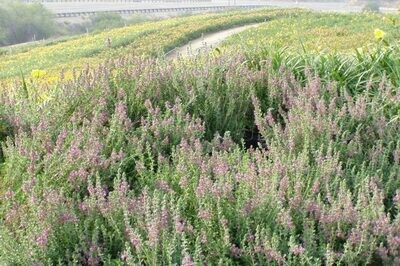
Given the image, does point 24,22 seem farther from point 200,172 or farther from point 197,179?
point 197,179

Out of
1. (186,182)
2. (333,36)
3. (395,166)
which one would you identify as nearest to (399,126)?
(395,166)

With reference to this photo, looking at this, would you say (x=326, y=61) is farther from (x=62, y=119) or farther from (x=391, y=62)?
(x=62, y=119)

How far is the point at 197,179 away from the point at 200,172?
127mm

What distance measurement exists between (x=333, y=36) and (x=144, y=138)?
15272mm

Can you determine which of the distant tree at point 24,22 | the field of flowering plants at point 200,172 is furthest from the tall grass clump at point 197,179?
the distant tree at point 24,22

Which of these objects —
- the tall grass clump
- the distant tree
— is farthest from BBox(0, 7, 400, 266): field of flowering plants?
the distant tree

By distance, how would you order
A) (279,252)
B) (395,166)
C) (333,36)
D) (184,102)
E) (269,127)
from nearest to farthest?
(279,252) → (395,166) → (269,127) → (184,102) → (333,36)

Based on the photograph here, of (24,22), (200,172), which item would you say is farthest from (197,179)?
(24,22)

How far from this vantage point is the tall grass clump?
2279mm

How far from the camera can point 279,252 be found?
2.14 meters

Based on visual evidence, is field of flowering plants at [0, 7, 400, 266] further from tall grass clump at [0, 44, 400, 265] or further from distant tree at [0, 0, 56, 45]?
distant tree at [0, 0, 56, 45]

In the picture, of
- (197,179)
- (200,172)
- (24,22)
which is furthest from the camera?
(24,22)

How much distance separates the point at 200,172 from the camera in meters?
2.88

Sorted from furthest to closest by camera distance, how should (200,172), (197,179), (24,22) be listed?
(24,22) < (200,172) < (197,179)
